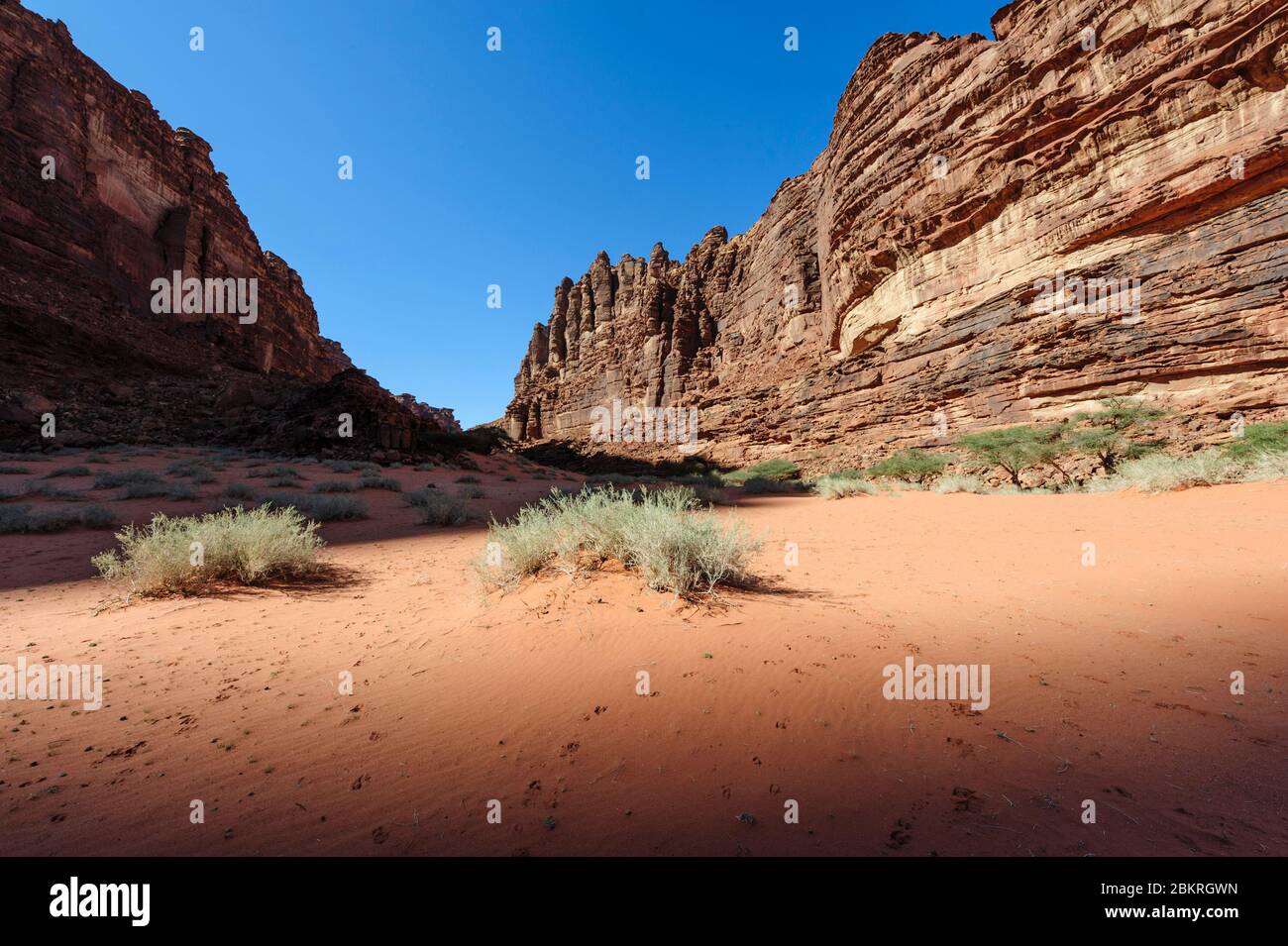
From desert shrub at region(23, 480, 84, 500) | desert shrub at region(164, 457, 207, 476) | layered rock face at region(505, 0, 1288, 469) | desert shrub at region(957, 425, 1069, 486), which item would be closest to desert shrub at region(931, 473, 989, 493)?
desert shrub at region(957, 425, 1069, 486)

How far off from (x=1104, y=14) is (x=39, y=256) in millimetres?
45636

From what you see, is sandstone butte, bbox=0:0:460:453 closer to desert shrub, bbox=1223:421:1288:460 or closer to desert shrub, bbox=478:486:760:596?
desert shrub, bbox=478:486:760:596

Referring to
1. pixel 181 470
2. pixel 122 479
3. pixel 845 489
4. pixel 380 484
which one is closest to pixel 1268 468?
pixel 845 489

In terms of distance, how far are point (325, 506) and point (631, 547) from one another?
277 inches

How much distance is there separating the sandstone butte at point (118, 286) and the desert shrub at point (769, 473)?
14930mm

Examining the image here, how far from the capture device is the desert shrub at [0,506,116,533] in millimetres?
6289

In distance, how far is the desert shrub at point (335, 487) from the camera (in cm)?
1059

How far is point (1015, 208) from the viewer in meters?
17.6

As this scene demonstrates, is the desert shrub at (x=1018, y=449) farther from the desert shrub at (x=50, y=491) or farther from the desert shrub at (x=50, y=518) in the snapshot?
the desert shrub at (x=50, y=491)

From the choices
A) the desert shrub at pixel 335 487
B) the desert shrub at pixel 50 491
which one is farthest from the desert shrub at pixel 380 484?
the desert shrub at pixel 50 491

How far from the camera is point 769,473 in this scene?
21016 millimetres

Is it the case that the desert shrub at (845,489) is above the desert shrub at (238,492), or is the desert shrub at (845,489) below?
below

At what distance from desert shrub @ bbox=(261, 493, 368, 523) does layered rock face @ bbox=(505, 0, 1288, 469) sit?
18.1 metres

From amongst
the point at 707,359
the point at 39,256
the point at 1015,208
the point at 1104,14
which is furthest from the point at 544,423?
the point at 1104,14
